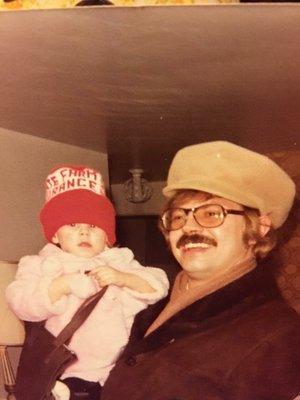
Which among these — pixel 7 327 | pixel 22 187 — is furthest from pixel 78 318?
pixel 22 187

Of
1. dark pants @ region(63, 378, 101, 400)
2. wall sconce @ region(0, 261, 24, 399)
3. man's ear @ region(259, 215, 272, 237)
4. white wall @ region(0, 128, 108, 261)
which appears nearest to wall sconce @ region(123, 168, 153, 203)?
white wall @ region(0, 128, 108, 261)

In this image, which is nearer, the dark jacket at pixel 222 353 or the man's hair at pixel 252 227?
the dark jacket at pixel 222 353

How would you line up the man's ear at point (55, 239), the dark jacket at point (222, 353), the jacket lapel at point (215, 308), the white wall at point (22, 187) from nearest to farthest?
the dark jacket at point (222, 353), the jacket lapel at point (215, 308), the man's ear at point (55, 239), the white wall at point (22, 187)

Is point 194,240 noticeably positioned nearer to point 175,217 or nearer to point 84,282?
point 175,217

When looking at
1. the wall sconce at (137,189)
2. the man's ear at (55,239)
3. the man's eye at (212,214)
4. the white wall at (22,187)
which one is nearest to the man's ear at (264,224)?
the man's eye at (212,214)

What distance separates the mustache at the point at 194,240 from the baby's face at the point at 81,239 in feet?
→ 0.62

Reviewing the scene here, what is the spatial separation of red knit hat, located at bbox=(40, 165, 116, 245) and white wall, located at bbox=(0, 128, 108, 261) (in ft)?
2.51

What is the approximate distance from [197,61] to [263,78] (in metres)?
0.25

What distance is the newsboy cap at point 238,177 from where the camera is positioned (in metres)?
1.31

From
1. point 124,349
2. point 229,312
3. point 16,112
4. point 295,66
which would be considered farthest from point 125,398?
point 16,112

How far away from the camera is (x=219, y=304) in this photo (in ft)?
4.04

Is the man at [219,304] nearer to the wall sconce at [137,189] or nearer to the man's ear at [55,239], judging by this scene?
the man's ear at [55,239]

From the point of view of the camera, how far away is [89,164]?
2.69 meters

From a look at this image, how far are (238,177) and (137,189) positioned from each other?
2.28 meters
